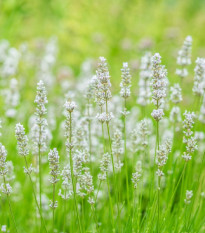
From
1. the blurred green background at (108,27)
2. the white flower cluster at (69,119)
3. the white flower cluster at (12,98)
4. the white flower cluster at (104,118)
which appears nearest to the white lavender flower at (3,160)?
the white flower cluster at (69,119)

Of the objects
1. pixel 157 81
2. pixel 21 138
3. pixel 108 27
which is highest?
pixel 108 27

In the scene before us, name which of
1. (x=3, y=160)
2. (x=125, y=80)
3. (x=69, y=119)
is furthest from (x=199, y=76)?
(x=3, y=160)

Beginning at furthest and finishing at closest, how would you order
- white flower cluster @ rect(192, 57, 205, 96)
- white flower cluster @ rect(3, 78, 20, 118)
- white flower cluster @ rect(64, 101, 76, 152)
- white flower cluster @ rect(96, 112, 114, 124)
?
white flower cluster @ rect(3, 78, 20, 118) → white flower cluster @ rect(192, 57, 205, 96) → white flower cluster @ rect(96, 112, 114, 124) → white flower cluster @ rect(64, 101, 76, 152)

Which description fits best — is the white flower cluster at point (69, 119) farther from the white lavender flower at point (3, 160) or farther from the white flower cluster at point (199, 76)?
the white flower cluster at point (199, 76)

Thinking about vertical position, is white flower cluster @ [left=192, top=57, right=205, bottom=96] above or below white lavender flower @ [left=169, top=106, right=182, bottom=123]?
above

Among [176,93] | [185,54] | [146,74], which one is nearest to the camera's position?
[176,93]

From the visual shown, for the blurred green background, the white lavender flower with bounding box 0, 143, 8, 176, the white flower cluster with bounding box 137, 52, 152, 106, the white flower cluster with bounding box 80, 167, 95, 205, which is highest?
the blurred green background

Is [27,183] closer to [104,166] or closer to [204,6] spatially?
[104,166]

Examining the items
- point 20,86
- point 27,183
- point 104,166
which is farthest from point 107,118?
point 20,86

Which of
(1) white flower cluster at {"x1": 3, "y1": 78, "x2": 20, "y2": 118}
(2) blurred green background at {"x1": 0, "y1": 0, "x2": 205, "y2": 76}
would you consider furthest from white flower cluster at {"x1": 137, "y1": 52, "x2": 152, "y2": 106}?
(2) blurred green background at {"x1": 0, "y1": 0, "x2": 205, "y2": 76}

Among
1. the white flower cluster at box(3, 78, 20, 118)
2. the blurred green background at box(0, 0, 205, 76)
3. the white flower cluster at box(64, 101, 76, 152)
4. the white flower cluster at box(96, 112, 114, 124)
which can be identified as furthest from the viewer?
the blurred green background at box(0, 0, 205, 76)

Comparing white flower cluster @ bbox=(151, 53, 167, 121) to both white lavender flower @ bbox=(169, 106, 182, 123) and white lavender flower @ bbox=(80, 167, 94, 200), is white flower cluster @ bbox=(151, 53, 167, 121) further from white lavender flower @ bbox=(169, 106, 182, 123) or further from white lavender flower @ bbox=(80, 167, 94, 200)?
white lavender flower @ bbox=(169, 106, 182, 123)

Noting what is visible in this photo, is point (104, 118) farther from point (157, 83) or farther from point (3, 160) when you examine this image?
point (3, 160)
